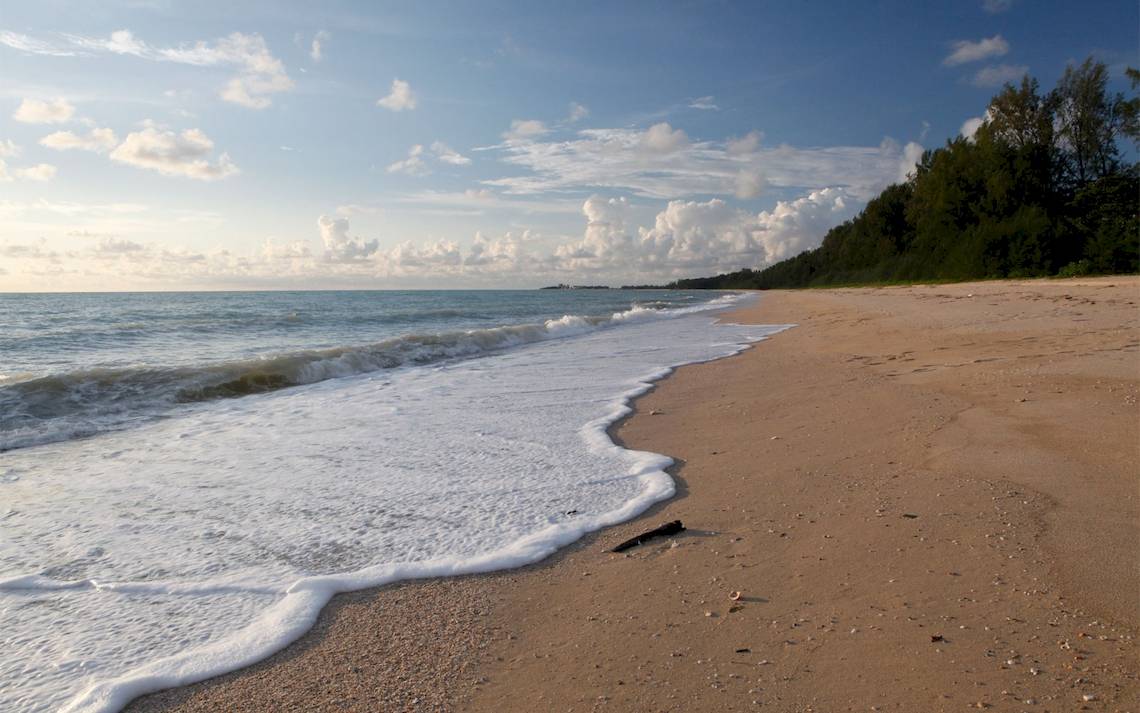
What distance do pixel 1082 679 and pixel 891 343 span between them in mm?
9435

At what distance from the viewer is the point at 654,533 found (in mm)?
3240

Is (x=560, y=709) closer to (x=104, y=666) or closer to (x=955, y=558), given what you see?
(x=104, y=666)

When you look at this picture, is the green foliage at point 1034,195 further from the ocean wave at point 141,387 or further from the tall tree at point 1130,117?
the ocean wave at point 141,387

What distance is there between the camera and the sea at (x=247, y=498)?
2480 mm

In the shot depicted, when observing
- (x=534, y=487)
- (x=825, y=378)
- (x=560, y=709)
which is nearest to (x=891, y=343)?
(x=825, y=378)

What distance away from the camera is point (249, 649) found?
2.35 m

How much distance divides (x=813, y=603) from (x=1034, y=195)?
45.7m

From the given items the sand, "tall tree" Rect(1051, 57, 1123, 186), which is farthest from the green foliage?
the sand

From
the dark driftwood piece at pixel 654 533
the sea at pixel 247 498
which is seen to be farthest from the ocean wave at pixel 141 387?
the dark driftwood piece at pixel 654 533

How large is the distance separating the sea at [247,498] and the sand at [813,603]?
27 centimetres

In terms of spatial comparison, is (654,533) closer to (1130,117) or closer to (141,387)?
(141,387)

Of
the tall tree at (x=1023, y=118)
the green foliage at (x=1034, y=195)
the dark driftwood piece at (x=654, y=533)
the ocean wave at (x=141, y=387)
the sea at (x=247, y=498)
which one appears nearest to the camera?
the sea at (x=247, y=498)

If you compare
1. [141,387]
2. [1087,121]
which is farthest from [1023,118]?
[141,387]

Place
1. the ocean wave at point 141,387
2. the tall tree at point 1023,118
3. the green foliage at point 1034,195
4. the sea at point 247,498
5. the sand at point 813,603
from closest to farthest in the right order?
the sand at point 813,603
the sea at point 247,498
the ocean wave at point 141,387
the green foliage at point 1034,195
the tall tree at point 1023,118
